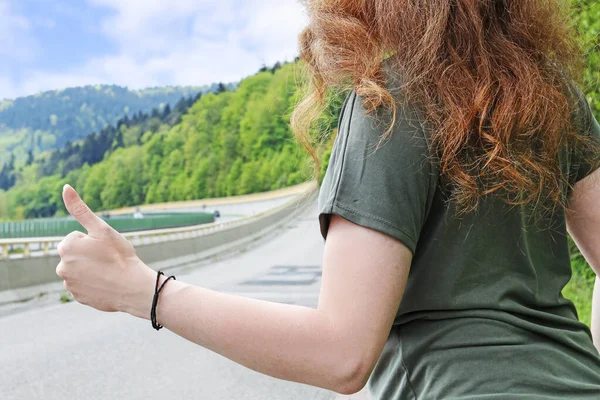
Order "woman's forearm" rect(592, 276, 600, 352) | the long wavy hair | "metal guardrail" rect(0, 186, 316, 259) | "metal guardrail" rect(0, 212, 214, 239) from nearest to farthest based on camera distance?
the long wavy hair, "woman's forearm" rect(592, 276, 600, 352), "metal guardrail" rect(0, 186, 316, 259), "metal guardrail" rect(0, 212, 214, 239)

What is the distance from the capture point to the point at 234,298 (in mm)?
1069

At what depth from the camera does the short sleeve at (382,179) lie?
0.98 m

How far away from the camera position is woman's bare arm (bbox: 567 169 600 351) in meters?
1.32

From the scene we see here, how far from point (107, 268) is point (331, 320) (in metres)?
0.37

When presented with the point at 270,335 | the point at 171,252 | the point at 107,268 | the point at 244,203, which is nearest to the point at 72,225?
the point at 171,252

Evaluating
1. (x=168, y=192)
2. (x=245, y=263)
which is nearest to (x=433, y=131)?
(x=245, y=263)

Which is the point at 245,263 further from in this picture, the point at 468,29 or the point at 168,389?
the point at 468,29

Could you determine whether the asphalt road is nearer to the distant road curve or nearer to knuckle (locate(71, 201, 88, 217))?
knuckle (locate(71, 201, 88, 217))

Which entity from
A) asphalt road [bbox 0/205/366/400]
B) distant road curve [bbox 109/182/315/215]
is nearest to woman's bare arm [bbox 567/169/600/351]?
asphalt road [bbox 0/205/366/400]

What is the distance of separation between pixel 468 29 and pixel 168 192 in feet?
491

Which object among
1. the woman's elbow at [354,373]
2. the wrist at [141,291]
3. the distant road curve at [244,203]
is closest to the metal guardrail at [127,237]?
the wrist at [141,291]

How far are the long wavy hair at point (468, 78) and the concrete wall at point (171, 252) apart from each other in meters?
0.43

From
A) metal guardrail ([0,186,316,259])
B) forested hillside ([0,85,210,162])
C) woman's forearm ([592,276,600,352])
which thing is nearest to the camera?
woman's forearm ([592,276,600,352])

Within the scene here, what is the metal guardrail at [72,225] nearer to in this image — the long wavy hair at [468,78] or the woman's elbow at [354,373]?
the long wavy hair at [468,78]
